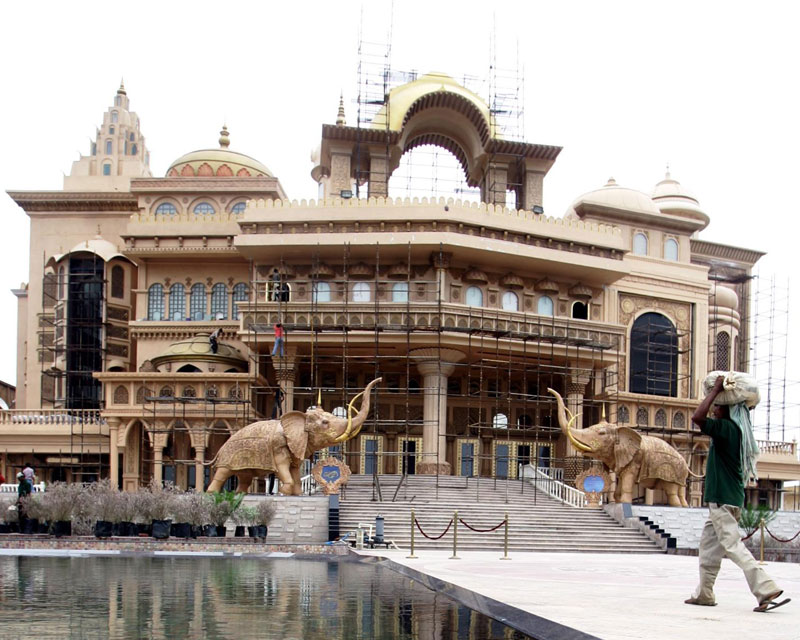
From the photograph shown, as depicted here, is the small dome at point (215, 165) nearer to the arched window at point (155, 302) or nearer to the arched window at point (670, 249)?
the arched window at point (155, 302)

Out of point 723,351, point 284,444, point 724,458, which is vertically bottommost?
point 284,444

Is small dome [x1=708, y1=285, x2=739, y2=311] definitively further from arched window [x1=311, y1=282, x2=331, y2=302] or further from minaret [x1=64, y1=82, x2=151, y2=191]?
minaret [x1=64, y1=82, x2=151, y2=191]

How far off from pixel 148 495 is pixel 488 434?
1905 cm

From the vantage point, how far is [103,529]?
23.6 metres

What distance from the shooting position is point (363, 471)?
40250 millimetres

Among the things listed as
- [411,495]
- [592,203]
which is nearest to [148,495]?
[411,495]

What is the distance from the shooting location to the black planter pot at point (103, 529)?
23.6m

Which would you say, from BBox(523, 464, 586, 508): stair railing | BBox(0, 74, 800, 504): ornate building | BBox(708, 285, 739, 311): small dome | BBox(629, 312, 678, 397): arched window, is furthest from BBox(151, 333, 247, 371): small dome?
BBox(708, 285, 739, 311): small dome

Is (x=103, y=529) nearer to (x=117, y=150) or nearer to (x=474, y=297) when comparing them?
(x=474, y=297)

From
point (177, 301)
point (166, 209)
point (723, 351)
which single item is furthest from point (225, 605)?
point (723, 351)

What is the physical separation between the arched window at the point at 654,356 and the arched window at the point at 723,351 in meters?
5.49

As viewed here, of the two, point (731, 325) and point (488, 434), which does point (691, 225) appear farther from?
point (488, 434)

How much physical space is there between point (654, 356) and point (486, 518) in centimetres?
1911

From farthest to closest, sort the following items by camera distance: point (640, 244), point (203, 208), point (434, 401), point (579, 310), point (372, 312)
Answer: point (640, 244) < point (203, 208) < point (579, 310) < point (372, 312) < point (434, 401)
